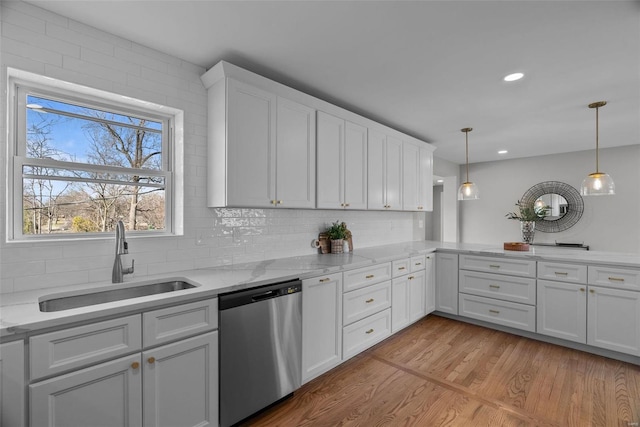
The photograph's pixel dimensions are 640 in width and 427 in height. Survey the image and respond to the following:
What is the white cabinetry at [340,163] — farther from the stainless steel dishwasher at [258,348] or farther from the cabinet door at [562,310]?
the cabinet door at [562,310]

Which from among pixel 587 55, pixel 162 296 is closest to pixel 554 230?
pixel 587 55

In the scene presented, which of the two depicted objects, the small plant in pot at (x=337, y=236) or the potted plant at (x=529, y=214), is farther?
the potted plant at (x=529, y=214)

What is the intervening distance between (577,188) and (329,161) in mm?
4972

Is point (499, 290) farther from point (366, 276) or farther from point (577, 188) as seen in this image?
point (577, 188)

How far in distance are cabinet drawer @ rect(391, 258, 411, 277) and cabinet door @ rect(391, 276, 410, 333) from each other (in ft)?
0.19

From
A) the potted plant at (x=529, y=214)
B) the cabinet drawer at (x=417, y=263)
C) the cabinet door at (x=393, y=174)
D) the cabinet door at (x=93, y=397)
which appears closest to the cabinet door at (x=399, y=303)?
the cabinet drawer at (x=417, y=263)

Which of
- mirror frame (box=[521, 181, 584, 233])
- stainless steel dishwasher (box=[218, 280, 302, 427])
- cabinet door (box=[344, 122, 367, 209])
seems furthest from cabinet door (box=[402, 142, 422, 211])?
mirror frame (box=[521, 181, 584, 233])

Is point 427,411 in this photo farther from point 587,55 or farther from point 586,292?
point 587,55

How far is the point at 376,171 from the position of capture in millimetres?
3580

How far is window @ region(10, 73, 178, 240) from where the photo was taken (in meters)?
1.80

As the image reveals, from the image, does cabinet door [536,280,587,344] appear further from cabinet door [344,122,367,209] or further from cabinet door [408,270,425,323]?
cabinet door [344,122,367,209]

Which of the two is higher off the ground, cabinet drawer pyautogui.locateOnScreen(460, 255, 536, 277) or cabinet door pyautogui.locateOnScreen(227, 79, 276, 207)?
cabinet door pyautogui.locateOnScreen(227, 79, 276, 207)

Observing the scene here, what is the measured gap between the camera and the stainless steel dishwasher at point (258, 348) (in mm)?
A: 1809

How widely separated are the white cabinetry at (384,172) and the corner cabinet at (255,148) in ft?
3.37
